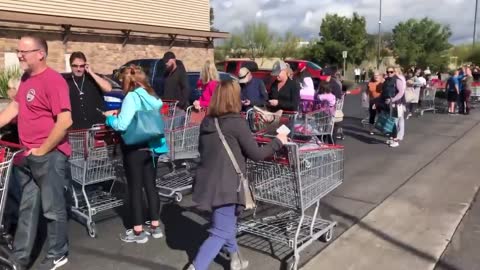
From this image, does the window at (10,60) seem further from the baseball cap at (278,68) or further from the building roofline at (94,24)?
the baseball cap at (278,68)

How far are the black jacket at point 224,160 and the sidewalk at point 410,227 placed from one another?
3.68 feet

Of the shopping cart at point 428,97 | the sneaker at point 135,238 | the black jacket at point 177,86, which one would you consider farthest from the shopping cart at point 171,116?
the shopping cart at point 428,97

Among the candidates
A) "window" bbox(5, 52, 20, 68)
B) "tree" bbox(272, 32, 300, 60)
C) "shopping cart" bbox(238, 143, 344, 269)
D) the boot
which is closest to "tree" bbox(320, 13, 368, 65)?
"tree" bbox(272, 32, 300, 60)

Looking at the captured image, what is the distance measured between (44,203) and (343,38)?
55065mm

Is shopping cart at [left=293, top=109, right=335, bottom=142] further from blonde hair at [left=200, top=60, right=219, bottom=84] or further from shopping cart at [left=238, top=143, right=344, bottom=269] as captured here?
shopping cart at [left=238, top=143, right=344, bottom=269]

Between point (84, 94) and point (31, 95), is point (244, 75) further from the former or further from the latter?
point (31, 95)

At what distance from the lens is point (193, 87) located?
42.0 ft

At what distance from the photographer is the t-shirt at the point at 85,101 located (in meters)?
5.69

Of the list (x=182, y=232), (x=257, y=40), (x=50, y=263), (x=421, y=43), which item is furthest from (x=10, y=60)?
(x=421, y=43)

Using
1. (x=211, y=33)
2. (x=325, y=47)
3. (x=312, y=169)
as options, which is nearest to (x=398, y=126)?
(x=312, y=169)

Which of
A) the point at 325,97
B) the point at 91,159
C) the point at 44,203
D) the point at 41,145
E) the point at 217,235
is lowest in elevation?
the point at 217,235

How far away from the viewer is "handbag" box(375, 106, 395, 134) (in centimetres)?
1055

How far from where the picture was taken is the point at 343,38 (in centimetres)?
5628

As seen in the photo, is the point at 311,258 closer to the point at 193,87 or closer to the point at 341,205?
the point at 341,205
